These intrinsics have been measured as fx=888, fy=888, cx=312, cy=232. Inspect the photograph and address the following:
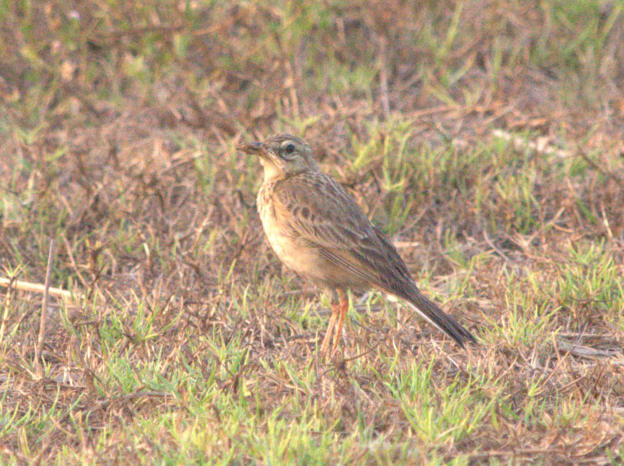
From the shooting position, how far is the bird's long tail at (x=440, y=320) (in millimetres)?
4633

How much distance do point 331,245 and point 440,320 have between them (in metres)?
0.80

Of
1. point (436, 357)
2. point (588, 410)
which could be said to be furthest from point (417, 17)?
point (588, 410)

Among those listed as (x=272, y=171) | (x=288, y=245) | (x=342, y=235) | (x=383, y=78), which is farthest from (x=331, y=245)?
(x=383, y=78)

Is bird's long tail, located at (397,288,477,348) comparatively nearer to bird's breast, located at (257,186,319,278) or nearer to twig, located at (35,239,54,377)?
bird's breast, located at (257,186,319,278)

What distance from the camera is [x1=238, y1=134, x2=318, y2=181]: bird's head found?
213 inches

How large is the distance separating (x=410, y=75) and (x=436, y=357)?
4526 millimetres

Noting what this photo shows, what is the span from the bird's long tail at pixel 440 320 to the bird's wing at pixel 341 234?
0.15 metres

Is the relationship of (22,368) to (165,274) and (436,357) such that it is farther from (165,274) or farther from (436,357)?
(436,357)

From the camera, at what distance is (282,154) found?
5453 millimetres

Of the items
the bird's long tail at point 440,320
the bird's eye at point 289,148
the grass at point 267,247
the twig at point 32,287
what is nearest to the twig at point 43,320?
the grass at point 267,247

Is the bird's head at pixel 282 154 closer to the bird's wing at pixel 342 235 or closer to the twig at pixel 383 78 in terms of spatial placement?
the bird's wing at pixel 342 235

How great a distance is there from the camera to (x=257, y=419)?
3887 millimetres

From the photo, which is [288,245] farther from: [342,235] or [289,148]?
[289,148]

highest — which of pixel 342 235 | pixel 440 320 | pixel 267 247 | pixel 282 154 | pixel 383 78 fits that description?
pixel 282 154
